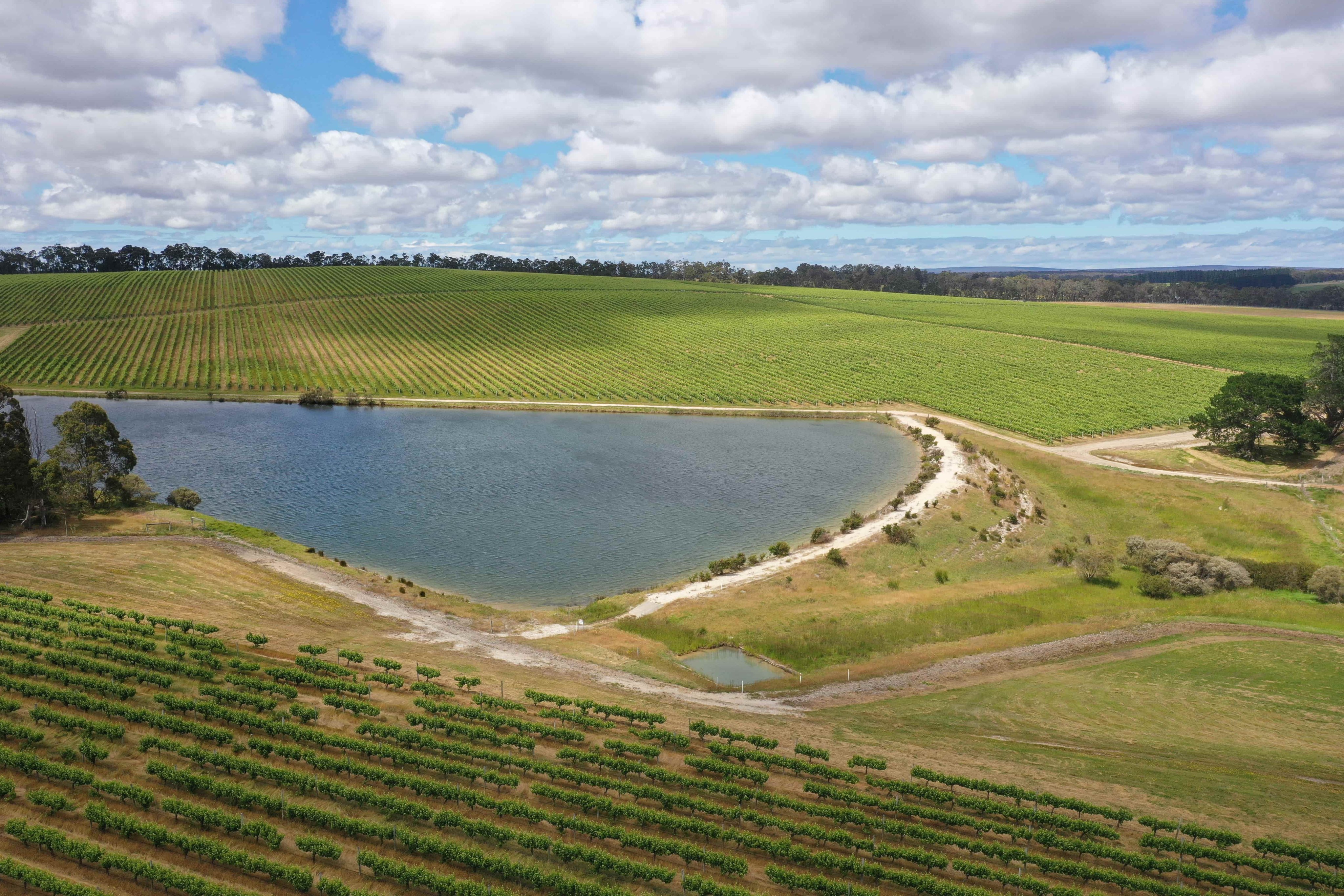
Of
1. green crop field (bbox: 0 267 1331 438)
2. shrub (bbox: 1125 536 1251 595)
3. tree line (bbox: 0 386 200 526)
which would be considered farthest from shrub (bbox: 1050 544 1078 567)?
tree line (bbox: 0 386 200 526)

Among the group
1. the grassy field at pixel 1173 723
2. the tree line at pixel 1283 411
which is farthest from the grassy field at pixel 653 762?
the tree line at pixel 1283 411

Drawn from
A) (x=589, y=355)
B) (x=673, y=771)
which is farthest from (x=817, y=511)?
(x=589, y=355)

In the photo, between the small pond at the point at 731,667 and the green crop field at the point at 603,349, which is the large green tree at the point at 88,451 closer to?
the small pond at the point at 731,667

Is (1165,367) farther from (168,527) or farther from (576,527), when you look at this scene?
(168,527)

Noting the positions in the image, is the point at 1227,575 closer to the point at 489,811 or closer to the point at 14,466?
the point at 489,811

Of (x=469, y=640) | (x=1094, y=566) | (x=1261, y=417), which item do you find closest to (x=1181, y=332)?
(x=1261, y=417)

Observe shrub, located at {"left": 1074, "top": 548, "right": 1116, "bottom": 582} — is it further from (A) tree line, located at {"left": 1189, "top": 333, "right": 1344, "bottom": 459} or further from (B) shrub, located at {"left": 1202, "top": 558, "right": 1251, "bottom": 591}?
(A) tree line, located at {"left": 1189, "top": 333, "right": 1344, "bottom": 459}

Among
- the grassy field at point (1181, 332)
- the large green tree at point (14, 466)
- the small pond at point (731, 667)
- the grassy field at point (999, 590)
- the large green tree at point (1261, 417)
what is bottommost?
the small pond at point (731, 667)
